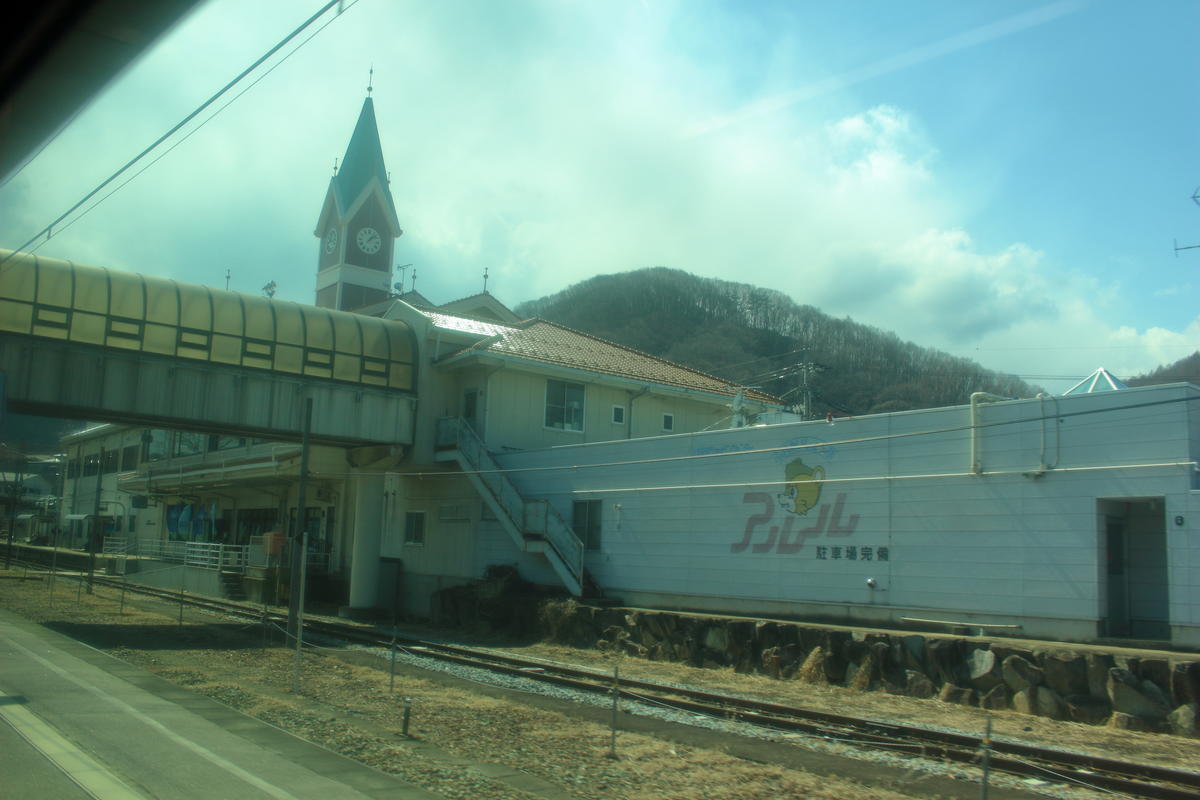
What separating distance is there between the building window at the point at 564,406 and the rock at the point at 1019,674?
749 inches

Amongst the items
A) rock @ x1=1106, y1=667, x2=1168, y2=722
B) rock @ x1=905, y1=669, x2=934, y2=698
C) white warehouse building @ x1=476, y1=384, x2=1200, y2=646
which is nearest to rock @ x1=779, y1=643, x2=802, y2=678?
white warehouse building @ x1=476, y1=384, x2=1200, y2=646

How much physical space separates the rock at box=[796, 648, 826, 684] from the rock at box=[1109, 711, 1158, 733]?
16.9 feet

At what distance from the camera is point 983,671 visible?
1521 cm

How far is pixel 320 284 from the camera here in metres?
61.6

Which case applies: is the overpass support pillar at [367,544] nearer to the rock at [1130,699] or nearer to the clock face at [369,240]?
the rock at [1130,699]

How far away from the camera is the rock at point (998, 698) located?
48.6 feet

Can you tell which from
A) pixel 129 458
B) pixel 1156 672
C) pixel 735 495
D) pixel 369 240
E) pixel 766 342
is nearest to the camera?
pixel 1156 672

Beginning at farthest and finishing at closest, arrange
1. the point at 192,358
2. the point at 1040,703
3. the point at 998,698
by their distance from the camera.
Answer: the point at 192,358
the point at 998,698
the point at 1040,703

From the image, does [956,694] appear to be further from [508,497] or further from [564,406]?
[564,406]

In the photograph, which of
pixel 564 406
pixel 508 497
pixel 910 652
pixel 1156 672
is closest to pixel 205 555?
pixel 564 406

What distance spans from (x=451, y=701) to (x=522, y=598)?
11.4m

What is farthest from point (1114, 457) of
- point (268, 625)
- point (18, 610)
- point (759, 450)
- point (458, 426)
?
point (18, 610)

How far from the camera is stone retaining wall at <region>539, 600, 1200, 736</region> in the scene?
1318 centimetres

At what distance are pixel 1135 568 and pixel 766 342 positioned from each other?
215 ft
